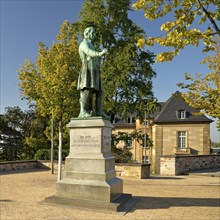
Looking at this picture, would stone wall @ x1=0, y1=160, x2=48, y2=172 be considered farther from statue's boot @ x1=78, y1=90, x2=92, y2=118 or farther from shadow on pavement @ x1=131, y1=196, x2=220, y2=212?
shadow on pavement @ x1=131, y1=196, x2=220, y2=212

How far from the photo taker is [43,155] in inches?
842

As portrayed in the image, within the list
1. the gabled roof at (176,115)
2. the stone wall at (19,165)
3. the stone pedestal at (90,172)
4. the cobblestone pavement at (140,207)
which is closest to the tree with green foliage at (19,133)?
the stone wall at (19,165)

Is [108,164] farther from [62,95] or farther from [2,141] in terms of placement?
[2,141]

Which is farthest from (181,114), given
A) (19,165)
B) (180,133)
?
(19,165)

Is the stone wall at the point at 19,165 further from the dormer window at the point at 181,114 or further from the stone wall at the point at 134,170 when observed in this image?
the dormer window at the point at 181,114

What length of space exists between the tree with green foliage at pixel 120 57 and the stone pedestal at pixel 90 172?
10.5 m

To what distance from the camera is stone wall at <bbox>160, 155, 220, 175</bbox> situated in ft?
59.7

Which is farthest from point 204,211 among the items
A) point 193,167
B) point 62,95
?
point 193,167

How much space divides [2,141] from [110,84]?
17.8 m

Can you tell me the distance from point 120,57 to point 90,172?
1279cm

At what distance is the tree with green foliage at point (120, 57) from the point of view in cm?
1911

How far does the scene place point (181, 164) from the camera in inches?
741

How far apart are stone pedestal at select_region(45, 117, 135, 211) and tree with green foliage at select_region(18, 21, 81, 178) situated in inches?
218

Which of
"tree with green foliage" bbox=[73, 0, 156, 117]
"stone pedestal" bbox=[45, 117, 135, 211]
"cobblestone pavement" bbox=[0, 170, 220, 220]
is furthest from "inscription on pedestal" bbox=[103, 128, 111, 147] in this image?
"tree with green foliage" bbox=[73, 0, 156, 117]
